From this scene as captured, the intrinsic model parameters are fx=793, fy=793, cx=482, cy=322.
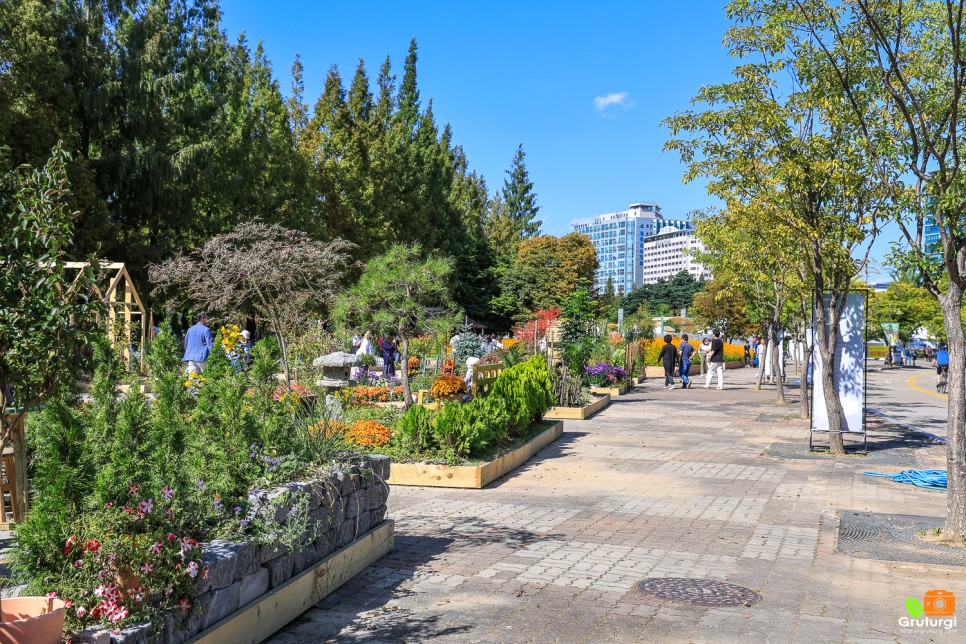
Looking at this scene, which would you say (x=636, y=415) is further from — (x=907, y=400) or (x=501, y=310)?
(x=501, y=310)

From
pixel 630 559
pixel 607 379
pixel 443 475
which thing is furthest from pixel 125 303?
pixel 607 379

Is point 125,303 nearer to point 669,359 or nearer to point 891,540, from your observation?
point 891,540

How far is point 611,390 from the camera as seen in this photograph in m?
24.1

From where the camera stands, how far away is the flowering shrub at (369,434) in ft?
32.6

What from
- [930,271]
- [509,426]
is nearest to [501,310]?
[509,426]

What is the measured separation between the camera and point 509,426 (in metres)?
12.3

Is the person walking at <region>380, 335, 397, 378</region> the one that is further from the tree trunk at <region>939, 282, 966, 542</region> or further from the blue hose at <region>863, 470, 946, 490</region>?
the tree trunk at <region>939, 282, 966, 542</region>

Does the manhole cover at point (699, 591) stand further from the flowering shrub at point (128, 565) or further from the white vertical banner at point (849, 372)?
the white vertical banner at point (849, 372)

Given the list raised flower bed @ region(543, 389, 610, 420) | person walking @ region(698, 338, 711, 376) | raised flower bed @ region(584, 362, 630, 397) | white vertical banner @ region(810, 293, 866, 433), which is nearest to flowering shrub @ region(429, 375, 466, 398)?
raised flower bed @ region(543, 389, 610, 420)

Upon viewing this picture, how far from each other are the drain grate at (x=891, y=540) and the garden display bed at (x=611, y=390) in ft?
46.1

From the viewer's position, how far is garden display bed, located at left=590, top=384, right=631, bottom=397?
23.0 m

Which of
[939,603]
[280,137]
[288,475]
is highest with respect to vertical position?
[280,137]

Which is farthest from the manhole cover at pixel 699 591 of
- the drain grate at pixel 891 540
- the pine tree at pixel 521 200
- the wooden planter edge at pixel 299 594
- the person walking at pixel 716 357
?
the pine tree at pixel 521 200

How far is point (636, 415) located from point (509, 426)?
7058 millimetres
